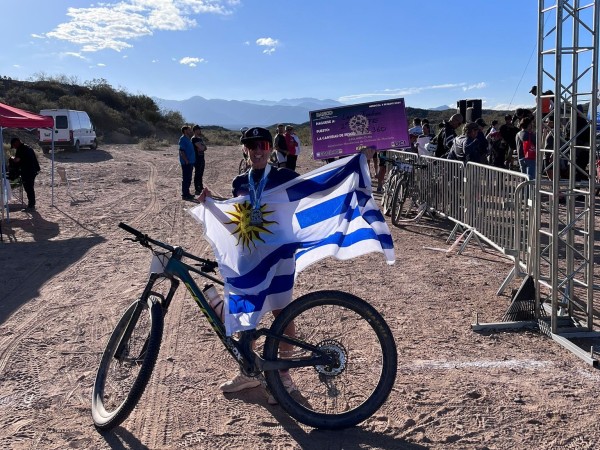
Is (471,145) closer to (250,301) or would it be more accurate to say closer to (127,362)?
(250,301)

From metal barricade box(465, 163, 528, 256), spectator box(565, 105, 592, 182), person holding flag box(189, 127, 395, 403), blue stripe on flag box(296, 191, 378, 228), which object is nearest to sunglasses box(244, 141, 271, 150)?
person holding flag box(189, 127, 395, 403)

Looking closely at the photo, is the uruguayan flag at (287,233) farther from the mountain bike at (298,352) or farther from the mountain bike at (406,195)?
the mountain bike at (406,195)

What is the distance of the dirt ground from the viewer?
12.7ft

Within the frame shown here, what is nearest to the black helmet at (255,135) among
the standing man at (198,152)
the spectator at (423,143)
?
the spectator at (423,143)

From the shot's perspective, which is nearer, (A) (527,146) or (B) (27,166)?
(A) (527,146)

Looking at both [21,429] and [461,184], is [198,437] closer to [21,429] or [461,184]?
[21,429]

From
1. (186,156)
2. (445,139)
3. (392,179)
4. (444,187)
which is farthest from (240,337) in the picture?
(186,156)

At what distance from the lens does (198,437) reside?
3.87m

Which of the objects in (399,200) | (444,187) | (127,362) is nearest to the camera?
(127,362)

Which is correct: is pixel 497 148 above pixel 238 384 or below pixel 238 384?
above

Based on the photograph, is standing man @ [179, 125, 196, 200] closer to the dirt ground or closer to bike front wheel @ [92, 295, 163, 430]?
the dirt ground

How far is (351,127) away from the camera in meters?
10.5

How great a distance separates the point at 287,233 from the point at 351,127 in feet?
21.6

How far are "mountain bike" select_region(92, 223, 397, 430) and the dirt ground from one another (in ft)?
0.50
